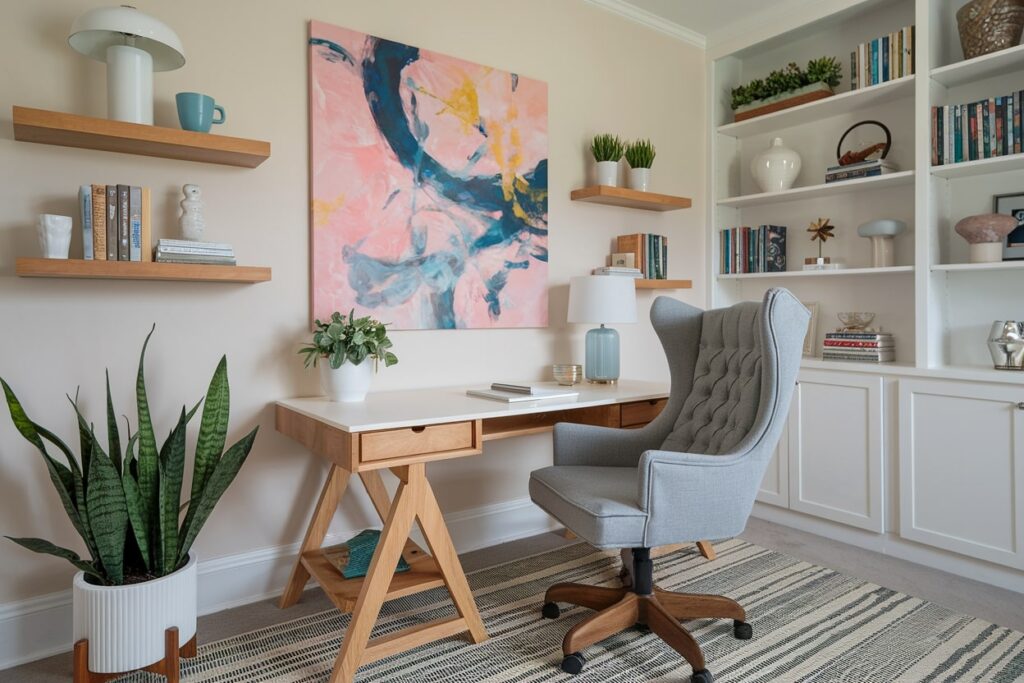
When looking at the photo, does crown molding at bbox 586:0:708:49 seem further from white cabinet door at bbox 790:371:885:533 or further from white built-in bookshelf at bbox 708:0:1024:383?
white cabinet door at bbox 790:371:885:533

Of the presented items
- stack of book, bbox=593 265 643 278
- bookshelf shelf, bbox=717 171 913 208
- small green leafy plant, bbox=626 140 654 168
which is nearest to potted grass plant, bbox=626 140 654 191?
small green leafy plant, bbox=626 140 654 168

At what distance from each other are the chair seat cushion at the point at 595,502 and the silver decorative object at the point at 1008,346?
1.53 meters

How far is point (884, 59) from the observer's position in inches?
113

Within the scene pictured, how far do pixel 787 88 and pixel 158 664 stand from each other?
3512 mm

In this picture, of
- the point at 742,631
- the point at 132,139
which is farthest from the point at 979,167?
the point at 132,139

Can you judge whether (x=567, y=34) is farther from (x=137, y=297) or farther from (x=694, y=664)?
(x=694, y=664)

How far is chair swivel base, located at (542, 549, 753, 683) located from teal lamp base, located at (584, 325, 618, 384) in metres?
1.00

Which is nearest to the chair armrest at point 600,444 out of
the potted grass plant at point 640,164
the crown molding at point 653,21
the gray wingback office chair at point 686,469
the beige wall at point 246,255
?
the gray wingback office chair at point 686,469

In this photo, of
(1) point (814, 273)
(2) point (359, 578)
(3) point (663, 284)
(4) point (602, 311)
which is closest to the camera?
(2) point (359, 578)

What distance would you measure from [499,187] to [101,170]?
1473mm

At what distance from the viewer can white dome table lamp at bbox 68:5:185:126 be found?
5.78ft

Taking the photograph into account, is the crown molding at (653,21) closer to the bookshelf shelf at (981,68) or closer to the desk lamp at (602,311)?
the bookshelf shelf at (981,68)

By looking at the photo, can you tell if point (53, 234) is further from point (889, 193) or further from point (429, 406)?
point (889, 193)

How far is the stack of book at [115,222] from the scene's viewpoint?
1844 mm
